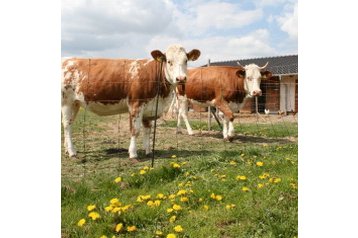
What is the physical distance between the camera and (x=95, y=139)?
9.84 meters

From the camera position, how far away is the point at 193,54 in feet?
24.1

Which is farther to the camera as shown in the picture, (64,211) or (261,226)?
(64,211)

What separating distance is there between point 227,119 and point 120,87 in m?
4.04

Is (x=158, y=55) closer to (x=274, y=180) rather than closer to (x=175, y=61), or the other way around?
(x=175, y=61)

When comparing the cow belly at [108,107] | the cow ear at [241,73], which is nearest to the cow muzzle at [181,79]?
the cow belly at [108,107]

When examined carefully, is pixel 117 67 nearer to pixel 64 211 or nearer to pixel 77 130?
pixel 64 211

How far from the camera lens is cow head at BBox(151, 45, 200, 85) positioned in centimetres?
668

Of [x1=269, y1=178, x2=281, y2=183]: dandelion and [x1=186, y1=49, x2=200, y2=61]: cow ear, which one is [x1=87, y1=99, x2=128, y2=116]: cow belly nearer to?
[x1=186, y1=49, x2=200, y2=61]: cow ear

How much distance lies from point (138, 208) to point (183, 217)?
0.48 m

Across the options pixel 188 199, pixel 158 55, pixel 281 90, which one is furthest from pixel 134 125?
pixel 281 90

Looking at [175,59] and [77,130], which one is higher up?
[175,59]

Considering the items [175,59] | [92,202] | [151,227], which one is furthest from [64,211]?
[175,59]
